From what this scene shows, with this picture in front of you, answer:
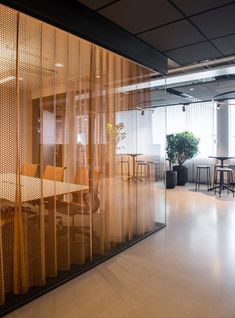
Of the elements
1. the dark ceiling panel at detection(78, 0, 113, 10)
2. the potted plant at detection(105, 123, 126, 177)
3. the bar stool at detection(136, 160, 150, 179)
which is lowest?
the bar stool at detection(136, 160, 150, 179)

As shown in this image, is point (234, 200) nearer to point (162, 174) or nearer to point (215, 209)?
point (215, 209)

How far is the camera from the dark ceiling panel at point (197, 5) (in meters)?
2.52

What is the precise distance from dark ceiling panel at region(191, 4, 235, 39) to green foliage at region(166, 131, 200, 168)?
5503 mm

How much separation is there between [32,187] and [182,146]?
695 centimetres

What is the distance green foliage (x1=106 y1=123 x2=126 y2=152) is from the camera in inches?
132

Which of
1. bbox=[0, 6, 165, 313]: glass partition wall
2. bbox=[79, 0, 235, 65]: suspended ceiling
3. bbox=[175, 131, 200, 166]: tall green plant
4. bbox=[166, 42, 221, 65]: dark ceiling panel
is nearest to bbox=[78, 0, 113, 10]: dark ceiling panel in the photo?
bbox=[79, 0, 235, 65]: suspended ceiling

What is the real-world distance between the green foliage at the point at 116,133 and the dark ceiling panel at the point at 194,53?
151 centimetres

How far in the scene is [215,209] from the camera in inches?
224

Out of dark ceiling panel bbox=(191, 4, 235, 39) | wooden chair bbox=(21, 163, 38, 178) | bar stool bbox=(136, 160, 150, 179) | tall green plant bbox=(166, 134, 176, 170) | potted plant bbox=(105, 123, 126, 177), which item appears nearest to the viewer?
wooden chair bbox=(21, 163, 38, 178)

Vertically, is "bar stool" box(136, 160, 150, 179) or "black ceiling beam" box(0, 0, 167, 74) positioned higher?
"black ceiling beam" box(0, 0, 167, 74)

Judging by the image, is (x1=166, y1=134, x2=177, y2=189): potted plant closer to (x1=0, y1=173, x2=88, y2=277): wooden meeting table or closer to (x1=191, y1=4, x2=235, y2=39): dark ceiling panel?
(x1=191, y1=4, x2=235, y2=39): dark ceiling panel

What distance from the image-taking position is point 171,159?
29.4 feet

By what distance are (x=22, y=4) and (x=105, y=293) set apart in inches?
104

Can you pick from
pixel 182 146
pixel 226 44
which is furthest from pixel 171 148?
pixel 226 44
